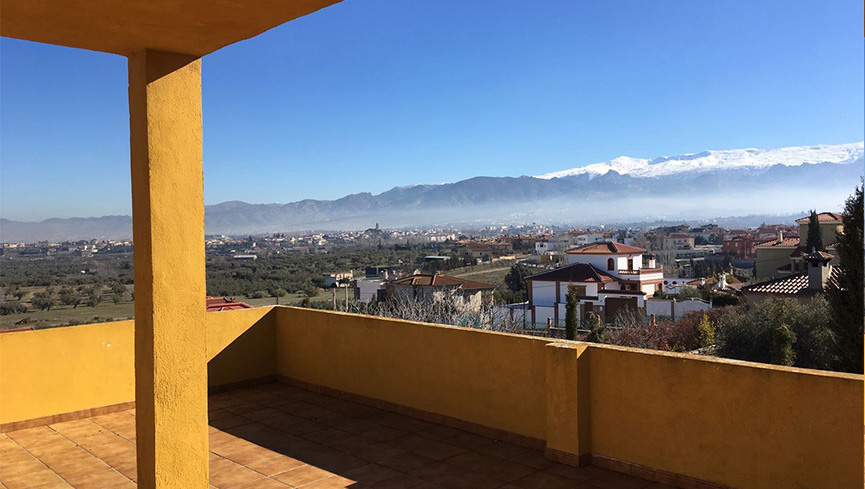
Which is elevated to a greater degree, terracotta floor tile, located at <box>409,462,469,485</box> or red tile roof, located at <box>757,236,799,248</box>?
red tile roof, located at <box>757,236,799,248</box>

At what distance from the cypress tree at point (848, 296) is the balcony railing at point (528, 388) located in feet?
52.3

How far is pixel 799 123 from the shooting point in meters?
85.7

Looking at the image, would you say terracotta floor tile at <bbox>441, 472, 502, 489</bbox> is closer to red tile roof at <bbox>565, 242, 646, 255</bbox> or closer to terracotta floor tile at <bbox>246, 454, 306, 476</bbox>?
terracotta floor tile at <bbox>246, 454, 306, 476</bbox>

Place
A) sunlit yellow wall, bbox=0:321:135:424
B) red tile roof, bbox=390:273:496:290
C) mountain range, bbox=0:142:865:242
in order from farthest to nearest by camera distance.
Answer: mountain range, bbox=0:142:865:242 < red tile roof, bbox=390:273:496:290 < sunlit yellow wall, bbox=0:321:135:424

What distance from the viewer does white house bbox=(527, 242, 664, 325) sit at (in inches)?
1480

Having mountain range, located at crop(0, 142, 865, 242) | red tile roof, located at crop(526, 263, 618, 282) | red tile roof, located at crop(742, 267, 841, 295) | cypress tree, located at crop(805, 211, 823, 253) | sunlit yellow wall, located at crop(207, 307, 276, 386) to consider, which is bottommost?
red tile roof, located at crop(526, 263, 618, 282)

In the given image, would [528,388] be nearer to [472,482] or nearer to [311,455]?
[472,482]

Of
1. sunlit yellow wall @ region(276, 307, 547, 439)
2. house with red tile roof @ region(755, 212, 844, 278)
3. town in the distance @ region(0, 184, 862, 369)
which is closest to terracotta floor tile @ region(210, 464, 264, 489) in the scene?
town in the distance @ region(0, 184, 862, 369)

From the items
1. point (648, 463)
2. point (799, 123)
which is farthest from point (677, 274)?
point (799, 123)

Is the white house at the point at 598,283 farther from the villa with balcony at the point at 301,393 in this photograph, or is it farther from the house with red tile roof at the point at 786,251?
the villa with balcony at the point at 301,393

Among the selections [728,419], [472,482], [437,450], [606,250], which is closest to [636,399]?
[728,419]

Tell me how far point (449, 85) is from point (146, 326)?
86.5m

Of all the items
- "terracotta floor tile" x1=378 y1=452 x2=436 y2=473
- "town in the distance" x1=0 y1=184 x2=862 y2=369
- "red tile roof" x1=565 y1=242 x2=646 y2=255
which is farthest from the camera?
"red tile roof" x1=565 y1=242 x2=646 y2=255

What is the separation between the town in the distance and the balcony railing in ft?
3.03
